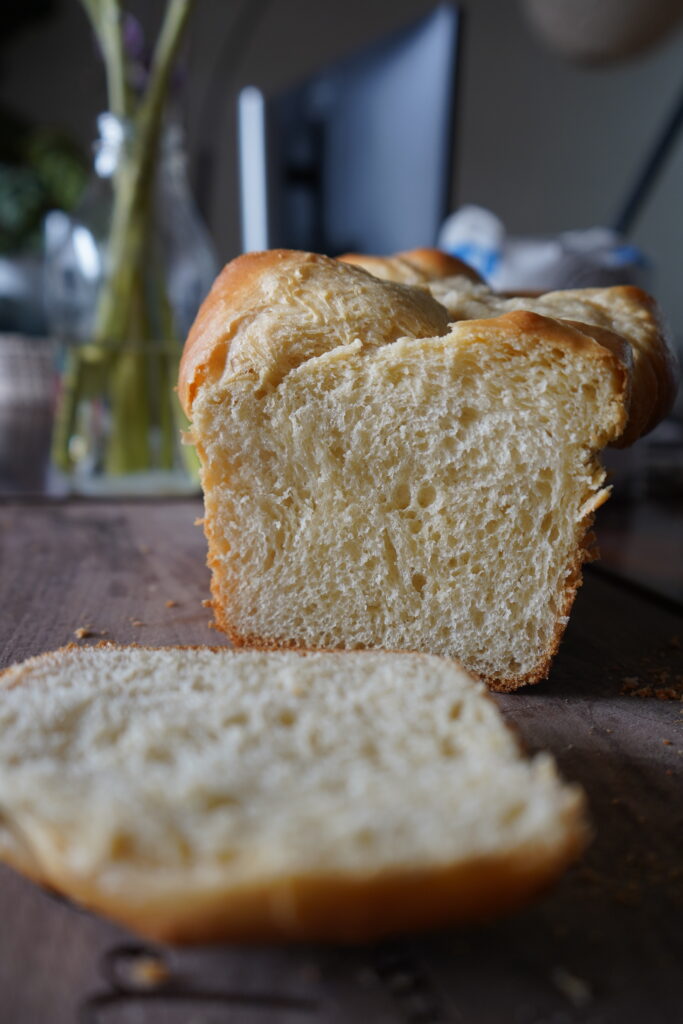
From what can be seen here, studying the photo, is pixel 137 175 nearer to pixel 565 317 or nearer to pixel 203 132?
pixel 565 317

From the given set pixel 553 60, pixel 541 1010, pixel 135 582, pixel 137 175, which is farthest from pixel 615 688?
pixel 553 60

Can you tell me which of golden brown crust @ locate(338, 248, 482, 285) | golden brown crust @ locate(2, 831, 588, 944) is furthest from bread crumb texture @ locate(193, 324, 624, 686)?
golden brown crust @ locate(2, 831, 588, 944)

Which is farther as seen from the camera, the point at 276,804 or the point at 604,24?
the point at 604,24

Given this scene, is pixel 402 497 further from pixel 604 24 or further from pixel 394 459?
pixel 604 24

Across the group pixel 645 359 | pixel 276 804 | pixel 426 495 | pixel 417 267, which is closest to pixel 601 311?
pixel 645 359

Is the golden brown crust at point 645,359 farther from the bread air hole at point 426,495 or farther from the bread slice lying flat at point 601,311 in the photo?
the bread air hole at point 426,495

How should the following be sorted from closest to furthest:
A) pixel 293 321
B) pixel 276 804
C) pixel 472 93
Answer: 1. pixel 276 804
2. pixel 293 321
3. pixel 472 93

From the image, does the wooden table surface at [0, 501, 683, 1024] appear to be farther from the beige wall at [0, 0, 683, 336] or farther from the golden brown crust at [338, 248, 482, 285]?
the beige wall at [0, 0, 683, 336]

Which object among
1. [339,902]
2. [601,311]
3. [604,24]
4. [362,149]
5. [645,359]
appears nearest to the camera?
[339,902]
